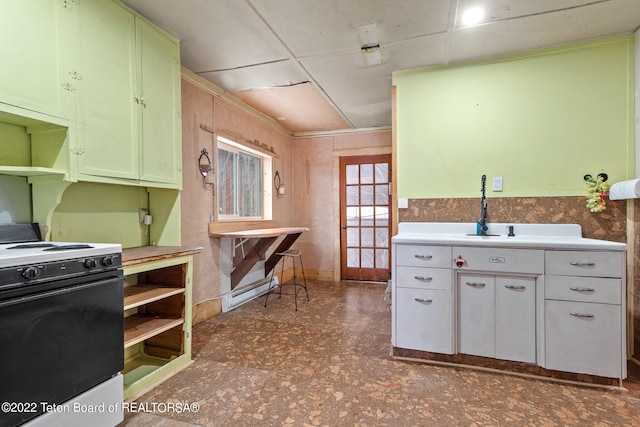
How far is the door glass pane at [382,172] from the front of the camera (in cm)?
459

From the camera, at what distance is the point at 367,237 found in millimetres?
4699

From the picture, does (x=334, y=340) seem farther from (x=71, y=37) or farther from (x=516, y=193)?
(x=71, y=37)

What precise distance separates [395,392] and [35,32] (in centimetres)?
264

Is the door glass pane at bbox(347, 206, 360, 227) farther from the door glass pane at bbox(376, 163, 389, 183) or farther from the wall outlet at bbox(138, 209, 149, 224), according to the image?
the wall outlet at bbox(138, 209, 149, 224)

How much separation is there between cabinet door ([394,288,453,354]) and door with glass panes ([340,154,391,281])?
2.40 meters

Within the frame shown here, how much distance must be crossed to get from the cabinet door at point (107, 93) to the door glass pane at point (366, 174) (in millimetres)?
3285

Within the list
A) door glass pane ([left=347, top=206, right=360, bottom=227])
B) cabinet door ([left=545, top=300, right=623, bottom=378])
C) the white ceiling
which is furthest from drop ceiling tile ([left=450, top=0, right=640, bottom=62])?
door glass pane ([left=347, top=206, right=360, bottom=227])

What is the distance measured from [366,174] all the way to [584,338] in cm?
324

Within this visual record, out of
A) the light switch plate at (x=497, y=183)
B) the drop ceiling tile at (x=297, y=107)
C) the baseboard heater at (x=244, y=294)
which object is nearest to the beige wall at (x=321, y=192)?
the drop ceiling tile at (x=297, y=107)

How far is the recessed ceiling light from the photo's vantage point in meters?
1.93

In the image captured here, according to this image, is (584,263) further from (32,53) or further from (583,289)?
(32,53)

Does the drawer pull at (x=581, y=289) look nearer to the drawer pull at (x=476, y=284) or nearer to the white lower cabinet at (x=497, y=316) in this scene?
the white lower cabinet at (x=497, y=316)

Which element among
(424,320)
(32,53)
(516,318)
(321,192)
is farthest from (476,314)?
(321,192)

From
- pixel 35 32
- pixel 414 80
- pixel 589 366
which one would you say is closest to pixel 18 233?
pixel 35 32
